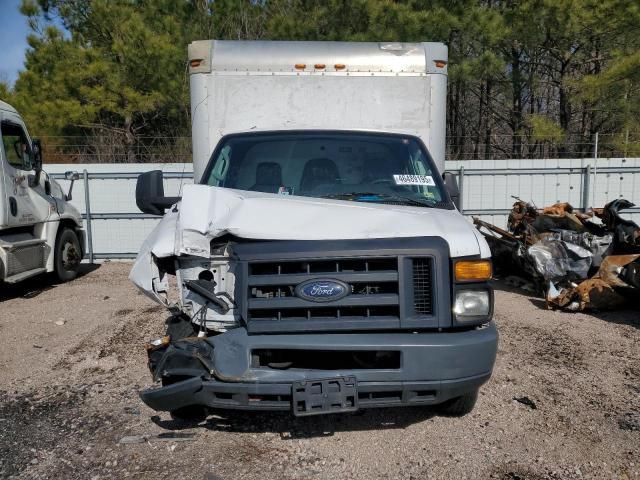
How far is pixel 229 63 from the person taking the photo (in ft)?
20.3

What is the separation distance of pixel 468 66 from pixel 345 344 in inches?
508

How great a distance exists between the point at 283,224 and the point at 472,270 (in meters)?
1.17

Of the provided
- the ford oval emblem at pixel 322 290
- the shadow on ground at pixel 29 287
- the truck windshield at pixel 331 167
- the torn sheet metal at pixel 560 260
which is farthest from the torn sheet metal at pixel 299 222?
the shadow on ground at pixel 29 287

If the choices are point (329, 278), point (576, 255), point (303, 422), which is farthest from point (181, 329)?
point (576, 255)

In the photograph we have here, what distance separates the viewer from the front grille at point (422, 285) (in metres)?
3.50

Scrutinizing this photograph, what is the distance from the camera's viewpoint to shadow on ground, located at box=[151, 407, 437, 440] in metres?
4.16

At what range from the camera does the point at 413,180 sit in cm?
457

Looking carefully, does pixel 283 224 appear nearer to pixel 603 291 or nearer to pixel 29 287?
pixel 603 291

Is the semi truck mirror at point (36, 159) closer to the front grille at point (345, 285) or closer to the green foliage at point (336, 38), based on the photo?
the front grille at point (345, 285)

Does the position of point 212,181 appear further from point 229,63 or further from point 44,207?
point 44,207

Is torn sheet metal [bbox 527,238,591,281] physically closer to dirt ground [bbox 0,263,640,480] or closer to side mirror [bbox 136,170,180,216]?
dirt ground [bbox 0,263,640,480]

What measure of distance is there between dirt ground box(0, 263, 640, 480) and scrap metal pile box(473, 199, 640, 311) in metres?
1.28

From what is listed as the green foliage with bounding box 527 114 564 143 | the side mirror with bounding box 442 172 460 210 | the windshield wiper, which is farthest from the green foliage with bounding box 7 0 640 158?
the windshield wiper

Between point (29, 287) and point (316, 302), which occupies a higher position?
point (316, 302)
